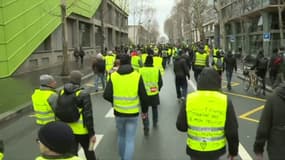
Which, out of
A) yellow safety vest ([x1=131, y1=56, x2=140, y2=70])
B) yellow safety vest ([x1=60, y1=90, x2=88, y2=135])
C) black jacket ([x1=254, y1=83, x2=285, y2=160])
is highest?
yellow safety vest ([x1=131, y1=56, x2=140, y2=70])

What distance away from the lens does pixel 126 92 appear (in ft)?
20.3

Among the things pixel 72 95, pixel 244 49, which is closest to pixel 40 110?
pixel 72 95

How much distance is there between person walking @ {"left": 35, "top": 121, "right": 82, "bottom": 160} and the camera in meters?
2.72

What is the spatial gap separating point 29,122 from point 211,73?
7.84 meters

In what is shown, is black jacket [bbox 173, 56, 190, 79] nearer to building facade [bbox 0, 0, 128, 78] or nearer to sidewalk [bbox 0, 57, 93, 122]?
sidewalk [bbox 0, 57, 93, 122]

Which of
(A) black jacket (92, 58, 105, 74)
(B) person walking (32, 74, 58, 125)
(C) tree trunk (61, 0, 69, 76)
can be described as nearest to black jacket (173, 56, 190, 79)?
(A) black jacket (92, 58, 105, 74)

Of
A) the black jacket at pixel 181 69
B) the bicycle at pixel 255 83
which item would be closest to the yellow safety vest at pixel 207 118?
the black jacket at pixel 181 69

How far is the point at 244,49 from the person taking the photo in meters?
47.6

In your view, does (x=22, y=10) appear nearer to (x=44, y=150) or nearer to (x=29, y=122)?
(x=29, y=122)

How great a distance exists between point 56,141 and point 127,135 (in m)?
3.55

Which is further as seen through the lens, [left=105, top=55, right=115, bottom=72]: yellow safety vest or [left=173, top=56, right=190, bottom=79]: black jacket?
[left=105, top=55, right=115, bottom=72]: yellow safety vest

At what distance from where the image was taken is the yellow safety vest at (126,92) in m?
6.17

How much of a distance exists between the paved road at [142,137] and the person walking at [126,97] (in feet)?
3.26

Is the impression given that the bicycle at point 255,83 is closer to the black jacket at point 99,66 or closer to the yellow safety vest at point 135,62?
the yellow safety vest at point 135,62
